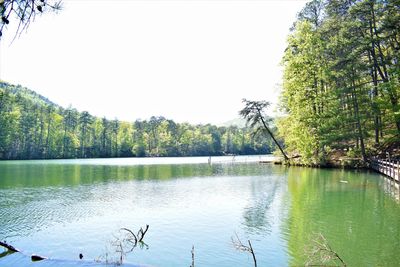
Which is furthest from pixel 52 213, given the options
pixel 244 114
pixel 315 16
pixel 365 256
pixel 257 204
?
pixel 315 16

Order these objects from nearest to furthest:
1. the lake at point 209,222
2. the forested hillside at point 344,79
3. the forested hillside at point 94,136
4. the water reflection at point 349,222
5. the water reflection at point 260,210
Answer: the water reflection at point 349,222, the lake at point 209,222, the water reflection at point 260,210, the forested hillside at point 344,79, the forested hillside at point 94,136

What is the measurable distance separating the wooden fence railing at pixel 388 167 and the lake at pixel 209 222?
1414mm

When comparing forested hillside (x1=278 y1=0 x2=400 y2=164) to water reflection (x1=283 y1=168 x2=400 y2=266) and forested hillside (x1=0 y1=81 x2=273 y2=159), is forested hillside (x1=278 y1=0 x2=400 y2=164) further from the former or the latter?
forested hillside (x1=0 y1=81 x2=273 y2=159)

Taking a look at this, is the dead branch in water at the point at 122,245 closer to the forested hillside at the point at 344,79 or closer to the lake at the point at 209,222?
the lake at the point at 209,222

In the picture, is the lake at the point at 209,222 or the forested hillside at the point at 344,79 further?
the forested hillside at the point at 344,79

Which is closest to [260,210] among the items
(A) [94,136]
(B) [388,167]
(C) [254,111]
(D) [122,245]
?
(D) [122,245]

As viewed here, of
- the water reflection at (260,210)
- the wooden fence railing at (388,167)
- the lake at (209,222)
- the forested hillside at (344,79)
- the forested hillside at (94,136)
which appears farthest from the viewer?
the forested hillside at (94,136)

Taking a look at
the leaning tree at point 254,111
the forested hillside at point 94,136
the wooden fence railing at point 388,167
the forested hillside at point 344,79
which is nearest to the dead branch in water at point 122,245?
the wooden fence railing at point 388,167

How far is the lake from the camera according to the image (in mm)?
11703

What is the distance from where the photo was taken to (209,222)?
16.5 meters

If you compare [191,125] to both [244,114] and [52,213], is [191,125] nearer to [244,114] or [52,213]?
[244,114]

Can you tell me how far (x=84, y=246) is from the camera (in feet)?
42.7

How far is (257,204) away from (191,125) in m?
132

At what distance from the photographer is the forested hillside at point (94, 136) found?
105 m
